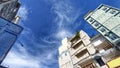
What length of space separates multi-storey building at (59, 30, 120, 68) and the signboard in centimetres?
1356

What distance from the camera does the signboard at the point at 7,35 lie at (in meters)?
12.6

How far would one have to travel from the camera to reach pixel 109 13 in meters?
26.8

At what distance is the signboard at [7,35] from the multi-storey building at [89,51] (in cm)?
1356

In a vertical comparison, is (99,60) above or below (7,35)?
above

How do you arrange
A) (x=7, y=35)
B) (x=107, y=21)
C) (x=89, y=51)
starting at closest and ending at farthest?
(x=7, y=35) → (x=107, y=21) → (x=89, y=51)

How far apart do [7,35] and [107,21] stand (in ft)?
57.5

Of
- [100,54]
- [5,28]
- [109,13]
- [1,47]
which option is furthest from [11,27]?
[109,13]

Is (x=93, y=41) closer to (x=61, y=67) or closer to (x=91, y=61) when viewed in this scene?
(x=91, y=61)

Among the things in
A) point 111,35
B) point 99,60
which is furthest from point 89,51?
point 111,35

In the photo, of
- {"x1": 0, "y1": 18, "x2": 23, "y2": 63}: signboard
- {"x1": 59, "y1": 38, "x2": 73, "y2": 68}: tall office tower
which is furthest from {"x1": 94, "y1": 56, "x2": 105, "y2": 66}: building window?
{"x1": 0, "y1": 18, "x2": 23, "y2": 63}: signboard

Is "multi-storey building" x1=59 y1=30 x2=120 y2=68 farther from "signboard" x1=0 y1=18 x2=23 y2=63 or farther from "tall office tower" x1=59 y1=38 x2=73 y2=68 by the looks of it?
"signboard" x1=0 y1=18 x2=23 y2=63

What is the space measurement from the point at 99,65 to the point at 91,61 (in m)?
1.91

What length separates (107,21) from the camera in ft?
83.2

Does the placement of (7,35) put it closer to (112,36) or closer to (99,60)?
(112,36)
